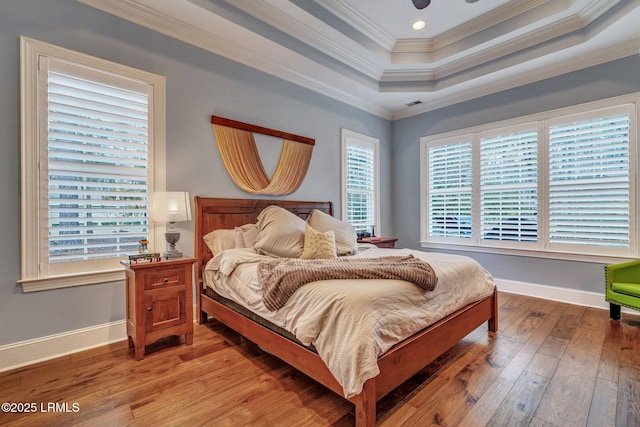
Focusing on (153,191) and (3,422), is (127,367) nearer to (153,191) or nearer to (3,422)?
(3,422)

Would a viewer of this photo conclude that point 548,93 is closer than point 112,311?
No

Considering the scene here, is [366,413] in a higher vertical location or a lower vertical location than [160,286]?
lower

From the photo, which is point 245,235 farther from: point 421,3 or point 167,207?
point 421,3

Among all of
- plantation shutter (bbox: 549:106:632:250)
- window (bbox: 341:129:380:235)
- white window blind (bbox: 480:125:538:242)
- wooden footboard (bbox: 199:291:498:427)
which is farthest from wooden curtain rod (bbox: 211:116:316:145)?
plantation shutter (bbox: 549:106:632:250)

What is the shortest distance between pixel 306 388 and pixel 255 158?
97.0 inches

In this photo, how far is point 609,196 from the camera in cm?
330

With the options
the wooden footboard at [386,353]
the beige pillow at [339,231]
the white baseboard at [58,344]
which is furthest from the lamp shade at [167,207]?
the beige pillow at [339,231]

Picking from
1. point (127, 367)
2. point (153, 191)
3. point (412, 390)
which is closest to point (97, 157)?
point (153, 191)

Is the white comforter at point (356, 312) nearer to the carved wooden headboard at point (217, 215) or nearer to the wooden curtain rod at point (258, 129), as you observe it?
the carved wooden headboard at point (217, 215)

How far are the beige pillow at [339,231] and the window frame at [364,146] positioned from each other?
1171 millimetres

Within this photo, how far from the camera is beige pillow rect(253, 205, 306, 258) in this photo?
8.87ft

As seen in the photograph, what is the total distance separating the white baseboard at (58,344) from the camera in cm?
209

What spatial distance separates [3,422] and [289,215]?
90.9 inches

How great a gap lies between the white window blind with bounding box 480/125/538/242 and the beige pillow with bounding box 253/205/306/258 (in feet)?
9.66
